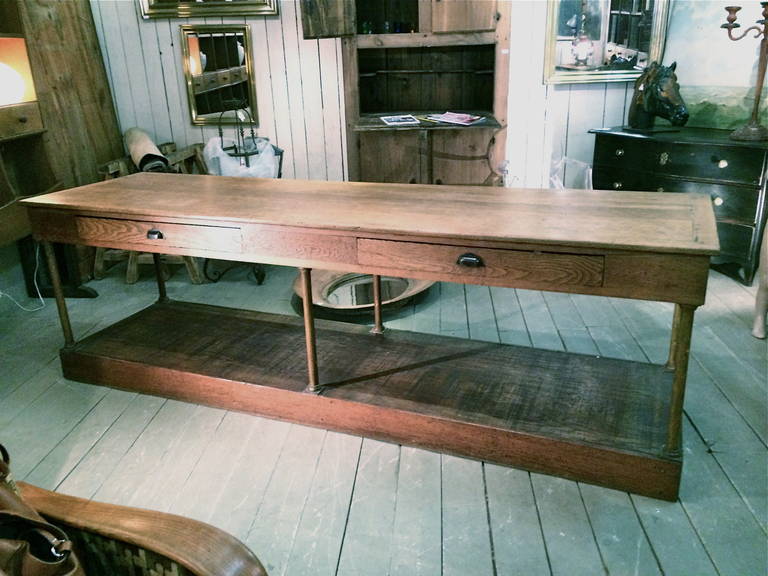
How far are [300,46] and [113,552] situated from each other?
4.28 meters

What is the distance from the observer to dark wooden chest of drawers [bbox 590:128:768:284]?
12.4 feet

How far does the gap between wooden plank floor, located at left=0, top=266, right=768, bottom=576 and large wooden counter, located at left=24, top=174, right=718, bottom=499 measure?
0.10m

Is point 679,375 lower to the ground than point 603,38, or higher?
lower

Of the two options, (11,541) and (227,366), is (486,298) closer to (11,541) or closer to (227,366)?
(227,366)

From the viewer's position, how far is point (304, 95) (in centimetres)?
490

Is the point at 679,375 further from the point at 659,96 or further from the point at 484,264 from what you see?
the point at 659,96

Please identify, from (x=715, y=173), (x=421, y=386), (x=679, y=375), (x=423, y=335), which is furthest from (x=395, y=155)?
(x=679, y=375)

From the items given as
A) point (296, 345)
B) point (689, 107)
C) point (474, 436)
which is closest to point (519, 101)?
point (689, 107)

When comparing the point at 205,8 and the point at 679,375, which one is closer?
the point at 679,375

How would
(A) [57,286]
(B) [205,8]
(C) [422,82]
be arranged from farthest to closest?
(C) [422,82], (B) [205,8], (A) [57,286]

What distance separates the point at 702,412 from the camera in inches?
101

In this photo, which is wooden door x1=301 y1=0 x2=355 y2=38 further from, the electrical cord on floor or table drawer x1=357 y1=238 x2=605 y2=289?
table drawer x1=357 y1=238 x2=605 y2=289

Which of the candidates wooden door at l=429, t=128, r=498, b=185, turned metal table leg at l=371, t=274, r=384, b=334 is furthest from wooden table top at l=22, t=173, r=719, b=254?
wooden door at l=429, t=128, r=498, b=185

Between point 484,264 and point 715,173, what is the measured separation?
8.66ft
